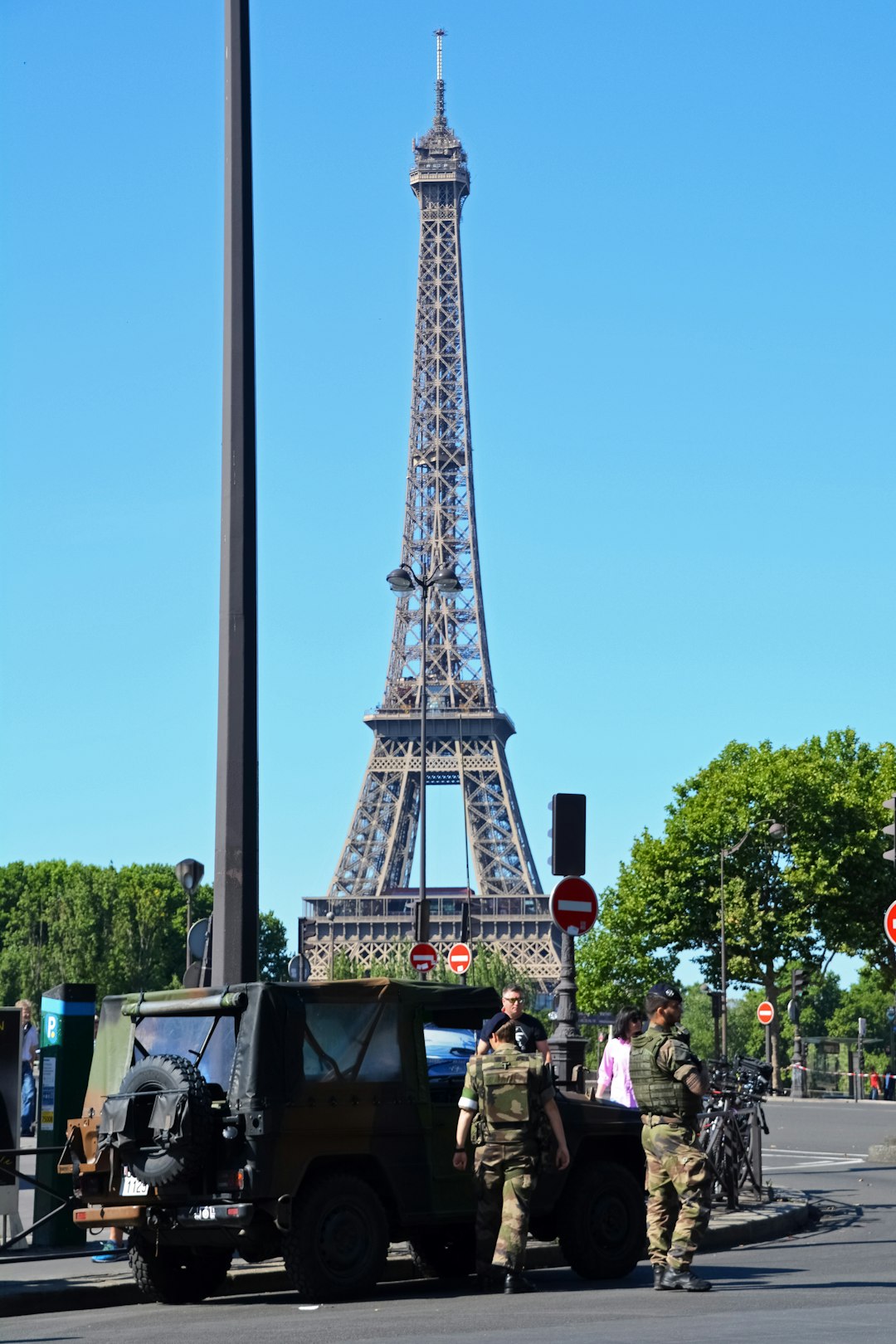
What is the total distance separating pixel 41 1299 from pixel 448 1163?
2.37 meters

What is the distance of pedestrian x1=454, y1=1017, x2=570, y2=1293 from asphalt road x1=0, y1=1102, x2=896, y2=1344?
334 mm

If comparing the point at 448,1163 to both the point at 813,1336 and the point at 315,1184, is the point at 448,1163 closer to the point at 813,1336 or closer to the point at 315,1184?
the point at 315,1184

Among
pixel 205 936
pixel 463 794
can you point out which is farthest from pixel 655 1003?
pixel 463 794

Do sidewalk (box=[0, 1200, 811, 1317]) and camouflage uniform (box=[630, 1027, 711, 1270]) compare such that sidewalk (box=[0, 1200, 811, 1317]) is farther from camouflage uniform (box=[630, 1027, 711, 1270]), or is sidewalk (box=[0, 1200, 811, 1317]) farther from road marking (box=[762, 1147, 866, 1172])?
road marking (box=[762, 1147, 866, 1172])

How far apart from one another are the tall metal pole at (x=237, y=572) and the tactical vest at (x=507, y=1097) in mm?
1491

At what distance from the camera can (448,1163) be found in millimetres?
11477

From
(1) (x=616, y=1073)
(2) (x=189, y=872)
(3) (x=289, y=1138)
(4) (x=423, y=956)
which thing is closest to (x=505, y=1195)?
(3) (x=289, y=1138)

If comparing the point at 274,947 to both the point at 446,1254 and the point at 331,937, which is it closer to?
the point at 331,937

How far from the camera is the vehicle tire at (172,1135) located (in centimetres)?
1049

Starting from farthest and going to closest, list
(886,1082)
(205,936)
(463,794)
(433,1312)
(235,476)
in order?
(463,794), (886,1082), (205,936), (235,476), (433,1312)

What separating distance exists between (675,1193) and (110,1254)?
12.2 ft

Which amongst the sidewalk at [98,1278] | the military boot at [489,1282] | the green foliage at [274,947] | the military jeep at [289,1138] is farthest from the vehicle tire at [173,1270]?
the green foliage at [274,947]

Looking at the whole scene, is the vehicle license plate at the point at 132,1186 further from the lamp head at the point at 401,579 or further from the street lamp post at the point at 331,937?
the street lamp post at the point at 331,937

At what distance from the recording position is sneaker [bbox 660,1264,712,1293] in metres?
11.2
